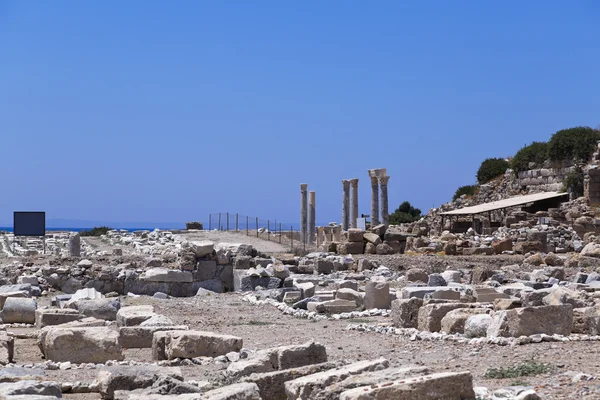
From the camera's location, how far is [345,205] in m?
44.7

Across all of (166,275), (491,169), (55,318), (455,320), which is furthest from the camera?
(491,169)

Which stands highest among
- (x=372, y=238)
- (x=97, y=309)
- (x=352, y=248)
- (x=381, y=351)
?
(x=372, y=238)

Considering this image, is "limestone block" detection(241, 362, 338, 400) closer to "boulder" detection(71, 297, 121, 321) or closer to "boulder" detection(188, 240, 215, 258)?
"boulder" detection(71, 297, 121, 321)

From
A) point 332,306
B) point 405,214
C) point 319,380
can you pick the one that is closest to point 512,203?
point 405,214

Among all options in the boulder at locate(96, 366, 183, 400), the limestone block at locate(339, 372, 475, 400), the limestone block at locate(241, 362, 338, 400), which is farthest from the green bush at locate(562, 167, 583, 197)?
the limestone block at locate(339, 372, 475, 400)

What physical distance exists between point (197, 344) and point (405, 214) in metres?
55.3

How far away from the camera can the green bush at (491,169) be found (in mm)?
54000

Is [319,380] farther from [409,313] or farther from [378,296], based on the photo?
[378,296]

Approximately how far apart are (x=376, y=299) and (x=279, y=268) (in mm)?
5529

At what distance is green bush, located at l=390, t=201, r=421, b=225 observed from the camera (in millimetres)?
62438

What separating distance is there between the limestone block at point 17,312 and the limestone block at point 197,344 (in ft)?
17.6

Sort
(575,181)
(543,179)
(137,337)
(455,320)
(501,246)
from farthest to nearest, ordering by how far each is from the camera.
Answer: (543,179)
(575,181)
(501,246)
(137,337)
(455,320)

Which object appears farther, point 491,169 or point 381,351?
point 491,169

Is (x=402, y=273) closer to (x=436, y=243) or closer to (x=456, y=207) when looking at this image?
(x=436, y=243)
